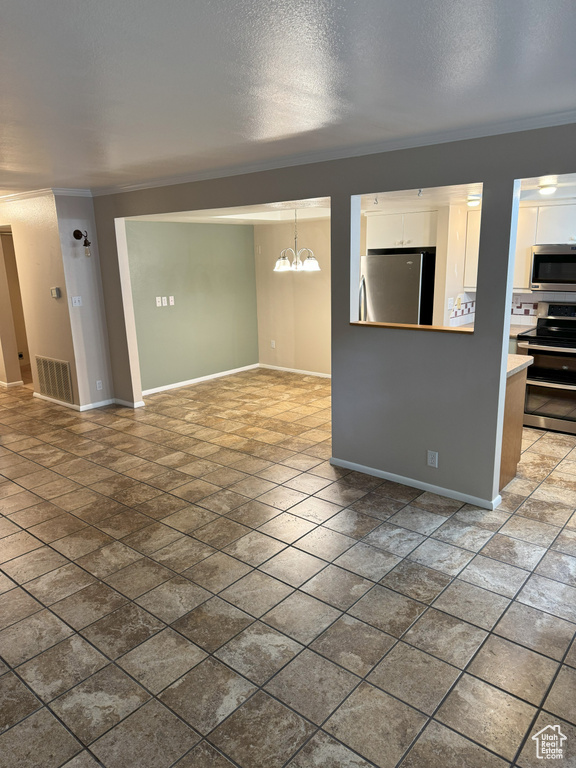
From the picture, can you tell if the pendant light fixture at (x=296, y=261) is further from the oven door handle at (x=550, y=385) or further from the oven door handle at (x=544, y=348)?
the oven door handle at (x=550, y=385)

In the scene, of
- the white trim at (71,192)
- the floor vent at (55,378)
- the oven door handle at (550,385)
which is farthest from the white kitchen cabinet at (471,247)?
the floor vent at (55,378)

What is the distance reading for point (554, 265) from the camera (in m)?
4.95

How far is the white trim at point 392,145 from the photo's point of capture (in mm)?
2891

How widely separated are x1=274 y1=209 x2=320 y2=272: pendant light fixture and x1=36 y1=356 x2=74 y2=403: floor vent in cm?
280

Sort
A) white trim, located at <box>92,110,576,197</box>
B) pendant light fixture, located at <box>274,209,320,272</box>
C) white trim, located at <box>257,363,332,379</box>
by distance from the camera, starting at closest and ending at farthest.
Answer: white trim, located at <box>92,110,576,197</box> < pendant light fixture, located at <box>274,209,320,272</box> < white trim, located at <box>257,363,332,379</box>

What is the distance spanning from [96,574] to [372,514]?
5.96 feet

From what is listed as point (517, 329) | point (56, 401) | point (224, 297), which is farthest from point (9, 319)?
point (517, 329)

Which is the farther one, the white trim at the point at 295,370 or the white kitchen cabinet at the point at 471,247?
the white trim at the point at 295,370

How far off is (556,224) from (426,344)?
7.46 feet

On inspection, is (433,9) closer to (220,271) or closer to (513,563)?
(513,563)

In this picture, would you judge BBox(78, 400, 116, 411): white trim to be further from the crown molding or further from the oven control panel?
the oven control panel

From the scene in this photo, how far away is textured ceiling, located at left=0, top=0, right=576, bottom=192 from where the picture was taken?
1.58 metres

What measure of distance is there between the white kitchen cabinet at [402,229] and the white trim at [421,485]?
2489 mm

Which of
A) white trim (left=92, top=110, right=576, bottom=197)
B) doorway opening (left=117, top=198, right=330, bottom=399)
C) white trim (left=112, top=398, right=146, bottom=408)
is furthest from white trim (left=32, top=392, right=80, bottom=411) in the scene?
white trim (left=92, top=110, right=576, bottom=197)
